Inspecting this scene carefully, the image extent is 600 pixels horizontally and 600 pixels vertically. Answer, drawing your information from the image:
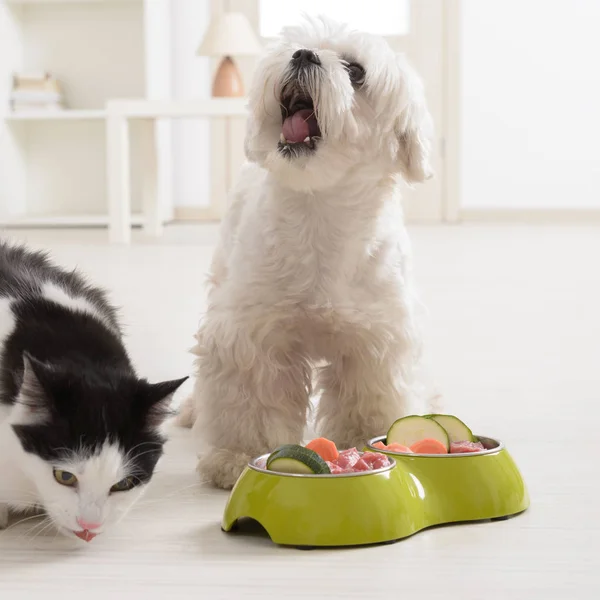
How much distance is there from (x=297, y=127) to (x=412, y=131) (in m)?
0.20

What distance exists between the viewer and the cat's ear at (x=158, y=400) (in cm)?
133

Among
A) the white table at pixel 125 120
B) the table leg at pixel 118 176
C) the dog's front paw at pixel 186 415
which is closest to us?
the dog's front paw at pixel 186 415

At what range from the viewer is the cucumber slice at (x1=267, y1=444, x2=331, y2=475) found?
135cm

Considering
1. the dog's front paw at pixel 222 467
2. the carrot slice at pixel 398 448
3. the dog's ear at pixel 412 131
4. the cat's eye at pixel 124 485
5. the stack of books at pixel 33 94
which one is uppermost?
the stack of books at pixel 33 94

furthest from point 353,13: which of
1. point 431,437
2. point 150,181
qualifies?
point 431,437

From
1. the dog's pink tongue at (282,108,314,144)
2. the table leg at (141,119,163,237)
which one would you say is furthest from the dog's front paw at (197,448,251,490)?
the table leg at (141,119,163,237)

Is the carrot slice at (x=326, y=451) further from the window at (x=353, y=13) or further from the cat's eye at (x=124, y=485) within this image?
the window at (x=353, y=13)

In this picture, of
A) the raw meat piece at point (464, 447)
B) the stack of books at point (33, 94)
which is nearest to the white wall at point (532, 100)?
the stack of books at point (33, 94)

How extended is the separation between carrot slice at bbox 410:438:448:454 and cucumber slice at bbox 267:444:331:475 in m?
0.19

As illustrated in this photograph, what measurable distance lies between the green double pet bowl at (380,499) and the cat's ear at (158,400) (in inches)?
5.5

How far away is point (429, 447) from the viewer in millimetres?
1486

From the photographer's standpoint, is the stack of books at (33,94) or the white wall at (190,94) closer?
the stack of books at (33,94)

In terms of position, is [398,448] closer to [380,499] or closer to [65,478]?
[380,499]

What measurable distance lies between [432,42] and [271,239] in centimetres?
624
